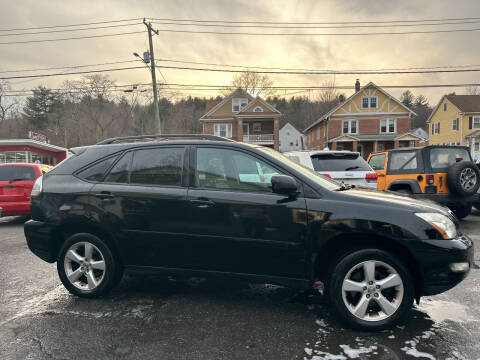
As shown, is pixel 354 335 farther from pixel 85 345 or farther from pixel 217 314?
pixel 85 345

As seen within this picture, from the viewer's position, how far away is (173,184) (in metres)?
3.41

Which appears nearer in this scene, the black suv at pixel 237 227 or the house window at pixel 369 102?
the black suv at pixel 237 227

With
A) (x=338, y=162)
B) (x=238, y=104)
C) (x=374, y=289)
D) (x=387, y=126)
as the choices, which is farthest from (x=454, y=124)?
(x=374, y=289)

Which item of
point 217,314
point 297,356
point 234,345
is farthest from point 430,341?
point 217,314

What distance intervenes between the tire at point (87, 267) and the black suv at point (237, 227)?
0.01 meters

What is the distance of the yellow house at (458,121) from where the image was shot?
35.6 meters

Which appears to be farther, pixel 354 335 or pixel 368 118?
pixel 368 118

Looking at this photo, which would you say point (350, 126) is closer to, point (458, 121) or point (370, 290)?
point (458, 121)

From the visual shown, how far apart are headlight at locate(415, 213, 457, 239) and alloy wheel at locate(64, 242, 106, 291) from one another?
10.8 ft

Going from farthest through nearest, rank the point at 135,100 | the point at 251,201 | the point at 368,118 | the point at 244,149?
the point at 135,100, the point at 368,118, the point at 244,149, the point at 251,201

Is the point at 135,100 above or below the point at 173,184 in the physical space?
above

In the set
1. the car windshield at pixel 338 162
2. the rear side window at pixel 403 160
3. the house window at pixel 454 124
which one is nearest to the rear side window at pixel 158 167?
the car windshield at pixel 338 162

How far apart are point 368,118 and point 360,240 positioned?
37.9 meters

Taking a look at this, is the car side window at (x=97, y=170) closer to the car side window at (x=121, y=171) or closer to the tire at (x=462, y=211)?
→ the car side window at (x=121, y=171)
